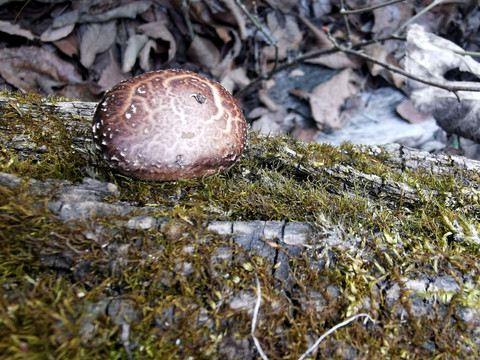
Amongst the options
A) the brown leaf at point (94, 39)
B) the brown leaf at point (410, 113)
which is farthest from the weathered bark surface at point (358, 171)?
the brown leaf at point (410, 113)

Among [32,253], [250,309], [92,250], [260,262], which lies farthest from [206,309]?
[32,253]

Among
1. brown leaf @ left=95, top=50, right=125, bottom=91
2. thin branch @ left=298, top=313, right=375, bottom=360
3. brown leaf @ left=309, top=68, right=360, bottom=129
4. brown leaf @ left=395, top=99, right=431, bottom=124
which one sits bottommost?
brown leaf @ left=395, top=99, right=431, bottom=124

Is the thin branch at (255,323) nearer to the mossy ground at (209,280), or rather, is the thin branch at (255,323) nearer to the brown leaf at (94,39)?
the mossy ground at (209,280)

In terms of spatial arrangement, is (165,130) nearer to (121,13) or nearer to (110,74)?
(110,74)

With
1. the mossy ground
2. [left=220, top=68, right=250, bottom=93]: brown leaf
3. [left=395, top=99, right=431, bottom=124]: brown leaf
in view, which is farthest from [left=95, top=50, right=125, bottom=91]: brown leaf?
[left=395, top=99, right=431, bottom=124]: brown leaf

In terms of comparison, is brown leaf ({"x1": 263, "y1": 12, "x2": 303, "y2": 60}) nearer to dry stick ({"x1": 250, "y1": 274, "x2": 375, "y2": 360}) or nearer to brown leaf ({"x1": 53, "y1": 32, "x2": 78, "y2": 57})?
brown leaf ({"x1": 53, "y1": 32, "x2": 78, "y2": 57})

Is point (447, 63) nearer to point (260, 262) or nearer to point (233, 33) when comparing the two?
point (233, 33)
